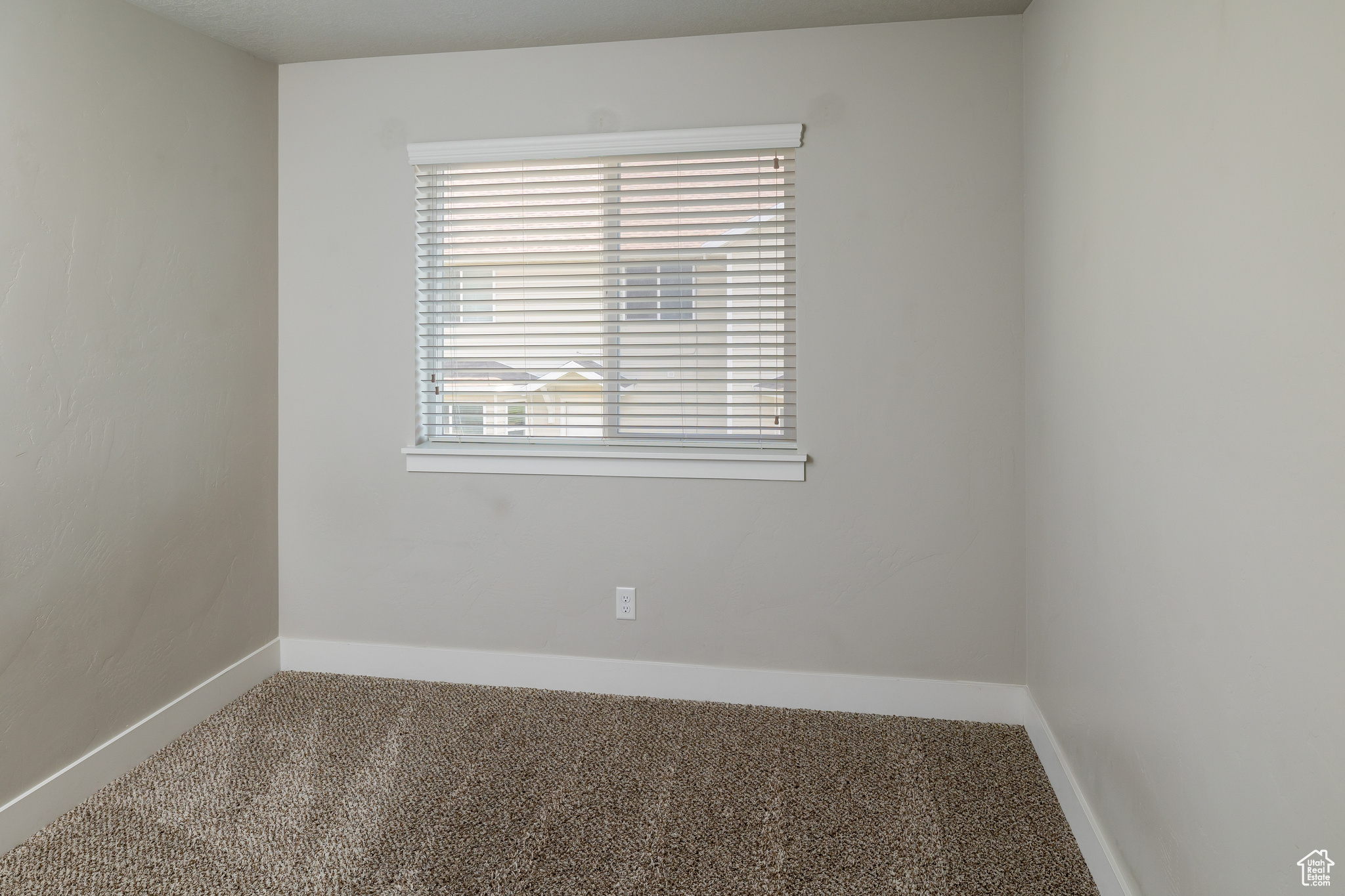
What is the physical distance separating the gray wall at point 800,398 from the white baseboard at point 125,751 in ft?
0.77

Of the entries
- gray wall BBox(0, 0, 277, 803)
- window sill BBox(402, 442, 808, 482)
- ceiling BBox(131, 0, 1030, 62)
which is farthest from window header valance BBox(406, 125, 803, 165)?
window sill BBox(402, 442, 808, 482)

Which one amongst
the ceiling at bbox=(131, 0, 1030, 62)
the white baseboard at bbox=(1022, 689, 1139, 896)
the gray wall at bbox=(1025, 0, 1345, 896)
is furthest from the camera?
the ceiling at bbox=(131, 0, 1030, 62)

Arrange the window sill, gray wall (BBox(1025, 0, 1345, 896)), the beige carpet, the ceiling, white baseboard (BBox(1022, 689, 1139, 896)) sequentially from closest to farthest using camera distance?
1. gray wall (BBox(1025, 0, 1345, 896))
2. white baseboard (BBox(1022, 689, 1139, 896))
3. the beige carpet
4. the ceiling
5. the window sill

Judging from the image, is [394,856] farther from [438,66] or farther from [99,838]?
[438,66]

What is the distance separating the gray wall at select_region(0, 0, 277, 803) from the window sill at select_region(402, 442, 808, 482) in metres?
0.68

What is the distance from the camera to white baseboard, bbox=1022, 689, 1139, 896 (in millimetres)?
1593

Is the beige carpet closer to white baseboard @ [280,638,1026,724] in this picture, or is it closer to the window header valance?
white baseboard @ [280,638,1026,724]

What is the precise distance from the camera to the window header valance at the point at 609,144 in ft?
8.02

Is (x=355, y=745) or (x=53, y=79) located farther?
(x=355, y=745)

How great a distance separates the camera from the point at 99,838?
6.12 feet

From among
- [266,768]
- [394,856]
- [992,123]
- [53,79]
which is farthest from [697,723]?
[53,79]

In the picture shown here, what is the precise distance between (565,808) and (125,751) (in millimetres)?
1358

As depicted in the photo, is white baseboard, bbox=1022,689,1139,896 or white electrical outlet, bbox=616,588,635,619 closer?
white baseboard, bbox=1022,689,1139,896

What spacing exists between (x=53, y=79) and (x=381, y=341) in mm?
1126
